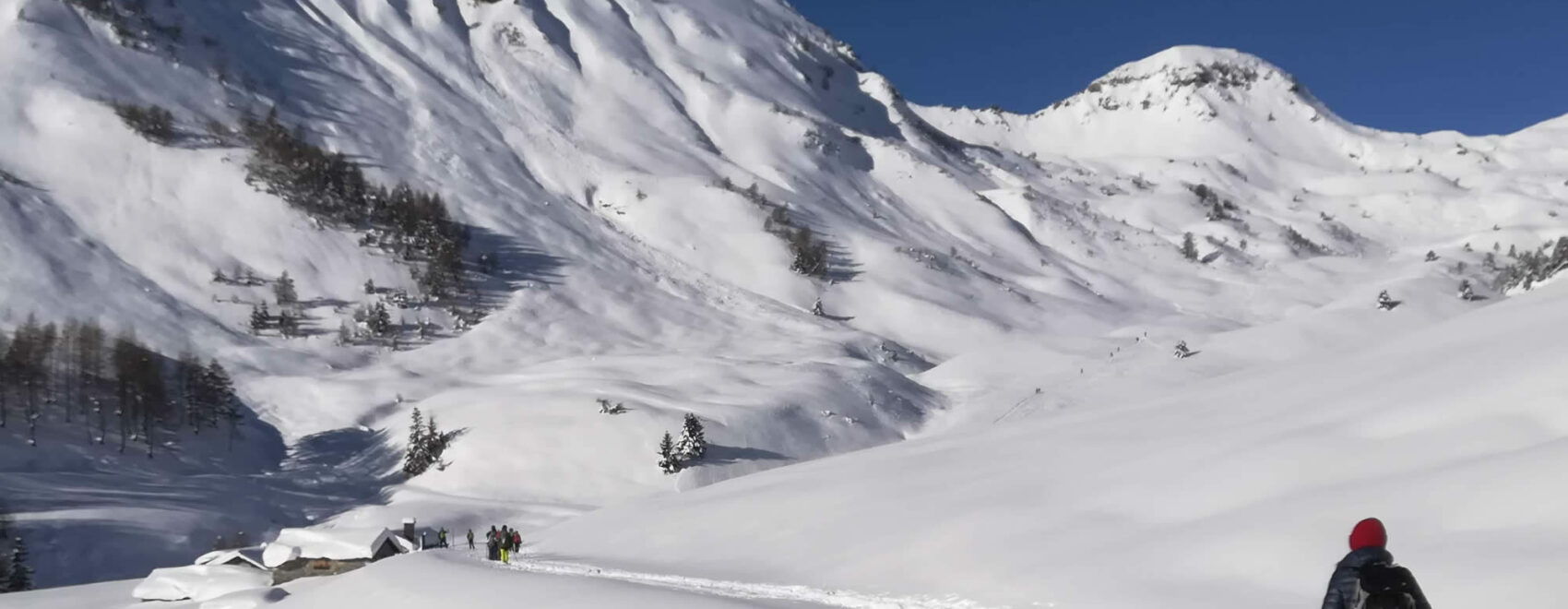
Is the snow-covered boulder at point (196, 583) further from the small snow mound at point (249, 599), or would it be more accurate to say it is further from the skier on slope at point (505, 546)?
the skier on slope at point (505, 546)

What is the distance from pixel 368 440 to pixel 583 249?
1716 inches

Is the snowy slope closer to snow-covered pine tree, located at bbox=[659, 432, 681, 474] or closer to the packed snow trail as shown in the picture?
the packed snow trail

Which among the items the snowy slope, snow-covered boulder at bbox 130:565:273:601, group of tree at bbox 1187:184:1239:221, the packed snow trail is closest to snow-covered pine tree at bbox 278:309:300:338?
snow-covered boulder at bbox 130:565:273:601

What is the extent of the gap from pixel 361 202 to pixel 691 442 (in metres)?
59.3

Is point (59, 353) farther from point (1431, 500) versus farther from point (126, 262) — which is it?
point (1431, 500)

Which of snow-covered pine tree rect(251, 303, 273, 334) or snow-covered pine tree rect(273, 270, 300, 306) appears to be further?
snow-covered pine tree rect(273, 270, 300, 306)

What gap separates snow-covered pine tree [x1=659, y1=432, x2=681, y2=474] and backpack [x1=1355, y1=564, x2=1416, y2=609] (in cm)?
5365

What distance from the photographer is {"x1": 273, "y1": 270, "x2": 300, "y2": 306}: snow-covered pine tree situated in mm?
86688

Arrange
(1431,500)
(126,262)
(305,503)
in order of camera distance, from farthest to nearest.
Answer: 1. (126,262)
2. (305,503)
3. (1431,500)

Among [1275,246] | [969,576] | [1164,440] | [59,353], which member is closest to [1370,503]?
[969,576]

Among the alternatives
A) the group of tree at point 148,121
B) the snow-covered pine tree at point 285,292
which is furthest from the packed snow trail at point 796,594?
Answer: the group of tree at point 148,121

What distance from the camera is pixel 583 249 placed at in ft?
359

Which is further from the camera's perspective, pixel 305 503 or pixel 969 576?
pixel 305 503

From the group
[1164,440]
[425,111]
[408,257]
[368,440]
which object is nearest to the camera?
[1164,440]
